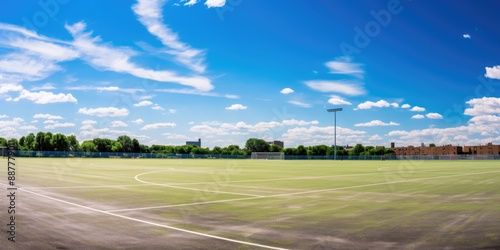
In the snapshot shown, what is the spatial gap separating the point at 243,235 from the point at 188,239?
1324 mm

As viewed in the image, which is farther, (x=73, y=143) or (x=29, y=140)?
(x=73, y=143)

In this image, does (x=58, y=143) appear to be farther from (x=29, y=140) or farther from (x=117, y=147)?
(x=117, y=147)

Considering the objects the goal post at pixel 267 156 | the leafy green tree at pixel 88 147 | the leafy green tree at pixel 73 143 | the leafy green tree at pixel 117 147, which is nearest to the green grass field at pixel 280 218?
the goal post at pixel 267 156

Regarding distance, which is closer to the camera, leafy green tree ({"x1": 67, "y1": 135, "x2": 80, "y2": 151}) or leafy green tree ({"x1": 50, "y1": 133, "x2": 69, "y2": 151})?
leafy green tree ({"x1": 50, "y1": 133, "x2": 69, "y2": 151})

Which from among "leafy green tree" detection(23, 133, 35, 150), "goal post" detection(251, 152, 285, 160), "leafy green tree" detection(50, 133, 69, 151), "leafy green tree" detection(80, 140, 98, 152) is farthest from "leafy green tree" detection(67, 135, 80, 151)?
"goal post" detection(251, 152, 285, 160)

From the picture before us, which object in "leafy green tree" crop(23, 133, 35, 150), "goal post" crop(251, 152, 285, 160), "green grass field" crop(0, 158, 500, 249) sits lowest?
"goal post" crop(251, 152, 285, 160)

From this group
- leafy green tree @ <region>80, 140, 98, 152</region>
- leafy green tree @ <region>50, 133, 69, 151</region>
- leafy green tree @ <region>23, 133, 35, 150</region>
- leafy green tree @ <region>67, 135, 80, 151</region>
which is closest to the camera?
leafy green tree @ <region>50, 133, 69, 151</region>

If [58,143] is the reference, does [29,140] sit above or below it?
above

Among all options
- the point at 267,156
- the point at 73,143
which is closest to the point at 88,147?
the point at 73,143

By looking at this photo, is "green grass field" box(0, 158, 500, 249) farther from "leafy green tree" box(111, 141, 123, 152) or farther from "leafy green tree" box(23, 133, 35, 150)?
"leafy green tree" box(23, 133, 35, 150)

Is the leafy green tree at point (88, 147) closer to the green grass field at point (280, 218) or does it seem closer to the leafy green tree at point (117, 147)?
the leafy green tree at point (117, 147)

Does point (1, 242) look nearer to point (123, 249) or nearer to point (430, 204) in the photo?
point (123, 249)

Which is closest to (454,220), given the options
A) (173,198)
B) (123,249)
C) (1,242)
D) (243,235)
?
(243,235)

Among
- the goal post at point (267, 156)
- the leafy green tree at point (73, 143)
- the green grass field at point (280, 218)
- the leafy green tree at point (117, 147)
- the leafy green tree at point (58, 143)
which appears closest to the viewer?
the green grass field at point (280, 218)
